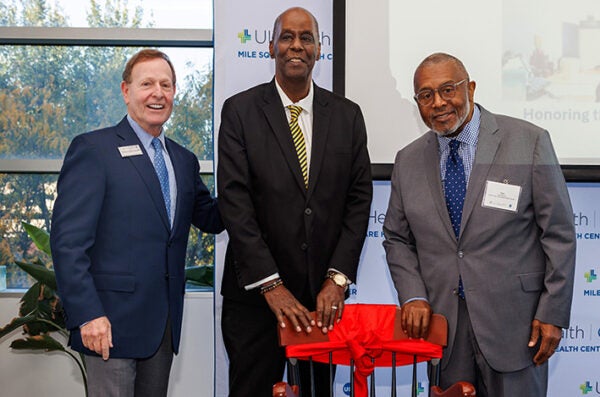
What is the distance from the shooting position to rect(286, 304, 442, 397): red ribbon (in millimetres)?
1875

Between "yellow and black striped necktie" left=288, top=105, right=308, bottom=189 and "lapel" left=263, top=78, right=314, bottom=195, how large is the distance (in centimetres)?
3

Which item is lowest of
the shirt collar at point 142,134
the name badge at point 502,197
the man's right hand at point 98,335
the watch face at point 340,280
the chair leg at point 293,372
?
the chair leg at point 293,372

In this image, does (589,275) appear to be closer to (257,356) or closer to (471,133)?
(471,133)

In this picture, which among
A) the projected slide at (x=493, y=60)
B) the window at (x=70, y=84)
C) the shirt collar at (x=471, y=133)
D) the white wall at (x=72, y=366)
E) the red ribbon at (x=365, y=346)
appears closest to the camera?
the red ribbon at (x=365, y=346)

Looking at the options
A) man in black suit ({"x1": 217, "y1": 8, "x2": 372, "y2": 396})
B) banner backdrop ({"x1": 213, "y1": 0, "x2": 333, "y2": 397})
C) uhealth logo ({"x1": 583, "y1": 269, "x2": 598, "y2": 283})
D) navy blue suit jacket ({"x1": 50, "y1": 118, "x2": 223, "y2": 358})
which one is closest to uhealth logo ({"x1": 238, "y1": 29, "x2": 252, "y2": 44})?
banner backdrop ({"x1": 213, "y1": 0, "x2": 333, "y2": 397})

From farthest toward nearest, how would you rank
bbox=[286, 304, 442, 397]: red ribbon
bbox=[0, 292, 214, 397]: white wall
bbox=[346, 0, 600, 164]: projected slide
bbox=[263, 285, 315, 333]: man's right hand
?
bbox=[0, 292, 214, 397]: white wall < bbox=[346, 0, 600, 164]: projected slide < bbox=[263, 285, 315, 333]: man's right hand < bbox=[286, 304, 442, 397]: red ribbon

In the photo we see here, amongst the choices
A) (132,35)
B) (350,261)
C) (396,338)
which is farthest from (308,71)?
(132,35)

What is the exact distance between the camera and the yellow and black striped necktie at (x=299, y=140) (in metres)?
2.36

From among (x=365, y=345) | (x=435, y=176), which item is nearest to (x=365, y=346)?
(x=365, y=345)

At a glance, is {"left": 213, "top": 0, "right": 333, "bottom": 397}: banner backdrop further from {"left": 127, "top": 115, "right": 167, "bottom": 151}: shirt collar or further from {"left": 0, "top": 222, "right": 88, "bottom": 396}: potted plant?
{"left": 0, "top": 222, "right": 88, "bottom": 396}: potted plant

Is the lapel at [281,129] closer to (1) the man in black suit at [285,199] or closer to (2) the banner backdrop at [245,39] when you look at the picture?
(1) the man in black suit at [285,199]

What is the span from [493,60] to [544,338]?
4.99 ft

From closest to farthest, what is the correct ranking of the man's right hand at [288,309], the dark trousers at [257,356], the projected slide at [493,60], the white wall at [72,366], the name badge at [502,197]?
the man's right hand at [288,309]
the name badge at [502,197]
the dark trousers at [257,356]
the projected slide at [493,60]
the white wall at [72,366]

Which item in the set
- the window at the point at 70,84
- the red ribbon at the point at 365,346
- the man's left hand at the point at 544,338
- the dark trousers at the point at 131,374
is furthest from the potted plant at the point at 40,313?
the man's left hand at the point at 544,338
